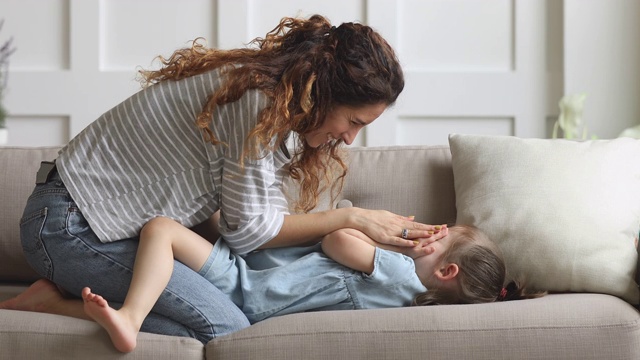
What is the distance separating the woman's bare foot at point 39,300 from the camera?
188 centimetres

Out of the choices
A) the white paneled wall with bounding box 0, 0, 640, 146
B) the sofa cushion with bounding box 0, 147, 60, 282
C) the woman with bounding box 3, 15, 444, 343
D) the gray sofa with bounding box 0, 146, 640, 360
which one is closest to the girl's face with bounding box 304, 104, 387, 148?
the woman with bounding box 3, 15, 444, 343

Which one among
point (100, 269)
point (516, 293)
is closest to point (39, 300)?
point (100, 269)

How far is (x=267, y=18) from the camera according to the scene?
3.38 meters

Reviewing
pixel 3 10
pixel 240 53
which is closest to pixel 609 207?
pixel 240 53

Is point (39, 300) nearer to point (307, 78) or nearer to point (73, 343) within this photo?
point (73, 343)

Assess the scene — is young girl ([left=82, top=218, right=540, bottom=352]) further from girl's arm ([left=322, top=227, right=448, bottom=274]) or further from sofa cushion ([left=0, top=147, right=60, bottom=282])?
sofa cushion ([left=0, top=147, right=60, bottom=282])

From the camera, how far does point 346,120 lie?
1816 mm

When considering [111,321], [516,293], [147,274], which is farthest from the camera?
[516,293]

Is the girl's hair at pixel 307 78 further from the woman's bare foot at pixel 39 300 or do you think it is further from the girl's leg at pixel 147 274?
the woman's bare foot at pixel 39 300

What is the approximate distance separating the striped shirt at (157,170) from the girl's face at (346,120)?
127 millimetres

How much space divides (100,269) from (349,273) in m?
0.52

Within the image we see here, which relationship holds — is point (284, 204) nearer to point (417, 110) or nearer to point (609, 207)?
point (609, 207)

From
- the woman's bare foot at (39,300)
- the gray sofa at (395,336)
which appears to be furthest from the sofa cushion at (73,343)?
the woman's bare foot at (39,300)

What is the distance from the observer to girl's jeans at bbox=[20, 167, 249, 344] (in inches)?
68.6
